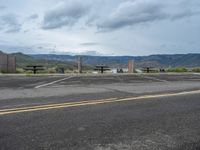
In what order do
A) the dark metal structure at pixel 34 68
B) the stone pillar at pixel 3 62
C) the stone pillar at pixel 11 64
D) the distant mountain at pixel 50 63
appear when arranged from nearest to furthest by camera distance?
1. the stone pillar at pixel 3 62
2. the stone pillar at pixel 11 64
3. the dark metal structure at pixel 34 68
4. the distant mountain at pixel 50 63

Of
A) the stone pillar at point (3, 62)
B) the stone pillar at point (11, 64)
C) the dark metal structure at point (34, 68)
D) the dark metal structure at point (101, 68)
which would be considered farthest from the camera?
the dark metal structure at point (101, 68)

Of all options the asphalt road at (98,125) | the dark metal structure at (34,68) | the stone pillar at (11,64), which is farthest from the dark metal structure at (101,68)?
the asphalt road at (98,125)

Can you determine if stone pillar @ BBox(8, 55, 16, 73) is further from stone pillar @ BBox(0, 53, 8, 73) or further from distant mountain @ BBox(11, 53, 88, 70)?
distant mountain @ BBox(11, 53, 88, 70)

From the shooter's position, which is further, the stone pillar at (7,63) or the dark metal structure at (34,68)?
the dark metal structure at (34,68)

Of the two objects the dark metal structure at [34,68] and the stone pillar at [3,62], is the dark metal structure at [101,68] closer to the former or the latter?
the dark metal structure at [34,68]

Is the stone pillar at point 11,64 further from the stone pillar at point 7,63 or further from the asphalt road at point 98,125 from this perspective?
the asphalt road at point 98,125

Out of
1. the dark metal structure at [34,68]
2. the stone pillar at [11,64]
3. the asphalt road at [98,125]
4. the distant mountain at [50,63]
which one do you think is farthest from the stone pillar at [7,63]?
the asphalt road at [98,125]

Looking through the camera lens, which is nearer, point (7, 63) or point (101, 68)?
point (7, 63)

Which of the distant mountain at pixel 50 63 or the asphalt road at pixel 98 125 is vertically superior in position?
the distant mountain at pixel 50 63

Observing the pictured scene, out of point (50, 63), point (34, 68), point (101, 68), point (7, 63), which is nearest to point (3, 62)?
point (7, 63)

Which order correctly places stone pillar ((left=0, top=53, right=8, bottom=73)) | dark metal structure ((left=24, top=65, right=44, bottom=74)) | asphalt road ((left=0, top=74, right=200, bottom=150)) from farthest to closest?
dark metal structure ((left=24, top=65, right=44, bottom=74))
stone pillar ((left=0, top=53, right=8, bottom=73))
asphalt road ((left=0, top=74, right=200, bottom=150))

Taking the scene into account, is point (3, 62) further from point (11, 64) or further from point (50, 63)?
point (50, 63)

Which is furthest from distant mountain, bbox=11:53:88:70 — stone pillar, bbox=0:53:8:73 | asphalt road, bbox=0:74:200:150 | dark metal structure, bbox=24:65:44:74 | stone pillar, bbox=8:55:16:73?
asphalt road, bbox=0:74:200:150

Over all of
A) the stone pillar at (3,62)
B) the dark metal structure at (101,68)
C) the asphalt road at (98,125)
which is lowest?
the asphalt road at (98,125)
